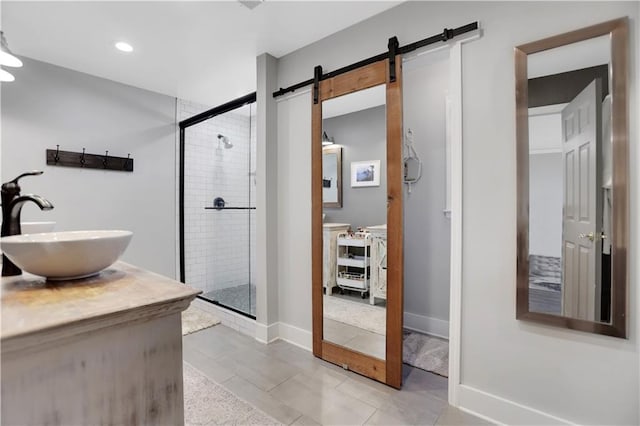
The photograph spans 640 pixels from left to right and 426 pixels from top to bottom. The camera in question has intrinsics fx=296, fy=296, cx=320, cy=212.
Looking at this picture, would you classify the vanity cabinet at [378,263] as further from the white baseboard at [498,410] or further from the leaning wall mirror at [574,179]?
the leaning wall mirror at [574,179]

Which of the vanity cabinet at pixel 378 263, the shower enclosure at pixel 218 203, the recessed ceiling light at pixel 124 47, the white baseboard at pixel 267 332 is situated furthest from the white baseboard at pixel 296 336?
the recessed ceiling light at pixel 124 47

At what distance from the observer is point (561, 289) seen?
5.06ft

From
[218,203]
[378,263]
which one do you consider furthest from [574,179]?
[218,203]

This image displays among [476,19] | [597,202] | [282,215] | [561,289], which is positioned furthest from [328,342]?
[476,19]

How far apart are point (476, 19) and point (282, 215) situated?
2000mm

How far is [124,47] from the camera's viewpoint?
103 inches

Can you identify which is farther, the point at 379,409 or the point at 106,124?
the point at 106,124

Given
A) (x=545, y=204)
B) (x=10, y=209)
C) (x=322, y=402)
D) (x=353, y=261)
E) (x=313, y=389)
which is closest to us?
(x=10, y=209)

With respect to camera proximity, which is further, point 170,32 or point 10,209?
point 170,32

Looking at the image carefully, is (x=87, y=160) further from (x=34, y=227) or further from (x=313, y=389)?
(x=313, y=389)

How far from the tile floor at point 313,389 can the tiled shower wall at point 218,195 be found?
1.51 metres

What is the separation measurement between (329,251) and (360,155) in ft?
2.70

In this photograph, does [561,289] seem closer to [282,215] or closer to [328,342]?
[328,342]

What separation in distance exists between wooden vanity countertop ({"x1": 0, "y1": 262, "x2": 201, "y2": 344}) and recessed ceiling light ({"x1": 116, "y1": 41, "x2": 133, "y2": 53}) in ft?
7.77
